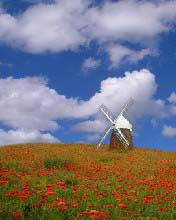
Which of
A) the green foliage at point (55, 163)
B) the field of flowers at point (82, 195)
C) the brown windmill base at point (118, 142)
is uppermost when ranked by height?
the brown windmill base at point (118, 142)

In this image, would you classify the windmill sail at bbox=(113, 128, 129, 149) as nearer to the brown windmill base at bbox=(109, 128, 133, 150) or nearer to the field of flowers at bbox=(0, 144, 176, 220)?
the brown windmill base at bbox=(109, 128, 133, 150)

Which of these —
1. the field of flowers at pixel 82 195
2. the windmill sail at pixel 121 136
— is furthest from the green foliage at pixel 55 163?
the windmill sail at pixel 121 136

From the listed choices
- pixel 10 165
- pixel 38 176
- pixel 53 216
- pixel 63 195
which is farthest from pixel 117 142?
pixel 53 216

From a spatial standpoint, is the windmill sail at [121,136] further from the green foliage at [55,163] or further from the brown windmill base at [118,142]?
the green foliage at [55,163]

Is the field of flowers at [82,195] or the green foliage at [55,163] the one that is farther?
the green foliage at [55,163]

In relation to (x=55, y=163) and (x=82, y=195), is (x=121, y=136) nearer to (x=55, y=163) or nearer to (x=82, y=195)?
(x=55, y=163)

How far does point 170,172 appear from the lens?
90.9 feet

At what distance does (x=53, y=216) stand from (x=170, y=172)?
58.3 feet

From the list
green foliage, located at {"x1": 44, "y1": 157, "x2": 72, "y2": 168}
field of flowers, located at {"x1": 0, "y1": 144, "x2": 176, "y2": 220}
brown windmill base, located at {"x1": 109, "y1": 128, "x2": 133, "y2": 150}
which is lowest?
field of flowers, located at {"x1": 0, "y1": 144, "x2": 176, "y2": 220}

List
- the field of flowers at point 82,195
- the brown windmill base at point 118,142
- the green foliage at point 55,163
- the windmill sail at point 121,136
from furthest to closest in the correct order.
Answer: the windmill sail at point 121,136 → the brown windmill base at point 118,142 → the green foliage at point 55,163 → the field of flowers at point 82,195

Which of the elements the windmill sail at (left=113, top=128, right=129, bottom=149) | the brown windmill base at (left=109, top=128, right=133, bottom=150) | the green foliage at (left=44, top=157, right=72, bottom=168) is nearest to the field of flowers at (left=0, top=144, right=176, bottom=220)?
the green foliage at (left=44, top=157, right=72, bottom=168)

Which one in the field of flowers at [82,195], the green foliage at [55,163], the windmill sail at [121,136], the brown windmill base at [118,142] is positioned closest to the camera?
the field of flowers at [82,195]

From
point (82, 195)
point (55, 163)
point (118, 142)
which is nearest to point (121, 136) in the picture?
point (118, 142)

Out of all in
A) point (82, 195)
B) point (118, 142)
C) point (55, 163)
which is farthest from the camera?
point (118, 142)
